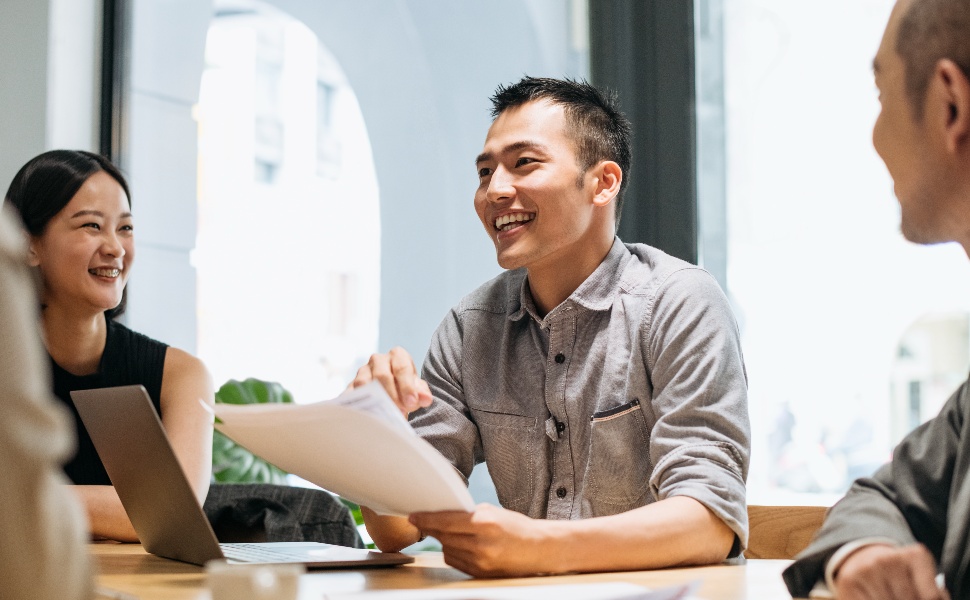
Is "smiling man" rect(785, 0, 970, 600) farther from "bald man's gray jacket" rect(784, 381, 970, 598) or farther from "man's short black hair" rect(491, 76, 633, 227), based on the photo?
"man's short black hair" rect(491, 76, 633, 227)

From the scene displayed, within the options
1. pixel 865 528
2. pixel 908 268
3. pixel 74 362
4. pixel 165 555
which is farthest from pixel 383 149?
pixel 865 528

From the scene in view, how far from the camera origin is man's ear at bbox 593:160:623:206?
6.05 ft

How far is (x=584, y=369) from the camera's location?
1654mm

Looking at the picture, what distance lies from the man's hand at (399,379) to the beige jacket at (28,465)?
0.84m

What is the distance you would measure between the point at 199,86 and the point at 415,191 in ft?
3.20

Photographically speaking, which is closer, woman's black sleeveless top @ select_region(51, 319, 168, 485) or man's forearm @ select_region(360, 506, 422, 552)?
man's forearm @ select_region(360, 506, 422, 552)

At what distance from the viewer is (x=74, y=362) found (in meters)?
2.14

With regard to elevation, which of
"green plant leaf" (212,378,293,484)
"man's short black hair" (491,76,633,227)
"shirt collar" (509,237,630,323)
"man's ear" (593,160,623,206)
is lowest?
"green plant leaf" (212,378,293,484)

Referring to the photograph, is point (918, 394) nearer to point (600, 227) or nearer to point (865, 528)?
point (600, 227)

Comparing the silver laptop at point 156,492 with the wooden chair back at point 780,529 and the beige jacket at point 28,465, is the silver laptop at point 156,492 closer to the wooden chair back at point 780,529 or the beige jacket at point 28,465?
the wooden chair back at point 780,529

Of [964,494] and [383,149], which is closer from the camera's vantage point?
[964,494]

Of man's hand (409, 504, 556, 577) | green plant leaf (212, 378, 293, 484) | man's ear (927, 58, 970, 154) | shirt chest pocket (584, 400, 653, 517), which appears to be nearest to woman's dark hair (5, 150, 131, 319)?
green plant leaf (212, 378, 293, 484)

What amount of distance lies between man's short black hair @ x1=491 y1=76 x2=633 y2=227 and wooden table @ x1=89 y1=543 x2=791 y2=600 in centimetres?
81

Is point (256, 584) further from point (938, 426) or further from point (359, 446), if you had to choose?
point (938, 426)
